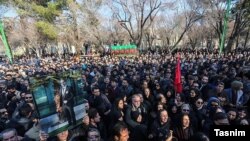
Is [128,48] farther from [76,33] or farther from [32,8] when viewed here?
[32,8]

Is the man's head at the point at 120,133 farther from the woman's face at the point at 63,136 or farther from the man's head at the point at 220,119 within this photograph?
the man's head at the point at 220,119

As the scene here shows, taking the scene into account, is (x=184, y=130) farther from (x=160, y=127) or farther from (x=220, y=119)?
(x=220, y=119)

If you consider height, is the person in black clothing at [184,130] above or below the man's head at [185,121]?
below

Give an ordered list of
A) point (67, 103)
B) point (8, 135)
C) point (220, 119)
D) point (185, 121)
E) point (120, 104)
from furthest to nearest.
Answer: point (120, 104), point (185, 121), point (220, 119), point (8, 135), point (67, 103)

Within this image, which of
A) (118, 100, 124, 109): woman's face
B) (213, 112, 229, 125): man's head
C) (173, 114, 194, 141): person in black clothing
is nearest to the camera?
(213, 112, 229, 125): man's head

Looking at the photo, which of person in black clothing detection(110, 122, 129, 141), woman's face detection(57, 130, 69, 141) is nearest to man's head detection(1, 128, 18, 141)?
woman's face detection(57, 130, 69, 141)

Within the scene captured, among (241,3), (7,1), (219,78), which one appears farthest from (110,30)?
(219,78)

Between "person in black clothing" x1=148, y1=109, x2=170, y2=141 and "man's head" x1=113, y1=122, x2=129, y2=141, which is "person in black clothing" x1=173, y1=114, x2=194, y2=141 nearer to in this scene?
"person in black clothing" x1=148, y1=109, x2=170, y2=141

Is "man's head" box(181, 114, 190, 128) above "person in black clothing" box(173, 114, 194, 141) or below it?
above

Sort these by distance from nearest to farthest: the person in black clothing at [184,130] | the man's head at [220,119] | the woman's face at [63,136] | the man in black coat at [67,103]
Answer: the man in black coat at [67,103]
the woman's face at [63,136]
the man's head at [220,119]
the person in black clothing at [184,130]

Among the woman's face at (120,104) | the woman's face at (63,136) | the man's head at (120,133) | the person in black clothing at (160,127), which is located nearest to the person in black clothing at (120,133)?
the man's head at (120,133)

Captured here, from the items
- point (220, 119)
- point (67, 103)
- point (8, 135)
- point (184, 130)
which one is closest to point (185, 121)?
point (184, 130)

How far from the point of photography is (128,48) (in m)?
27.5

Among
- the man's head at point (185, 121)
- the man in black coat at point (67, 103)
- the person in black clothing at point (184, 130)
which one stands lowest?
the person in black clothing at point (184, 130)
